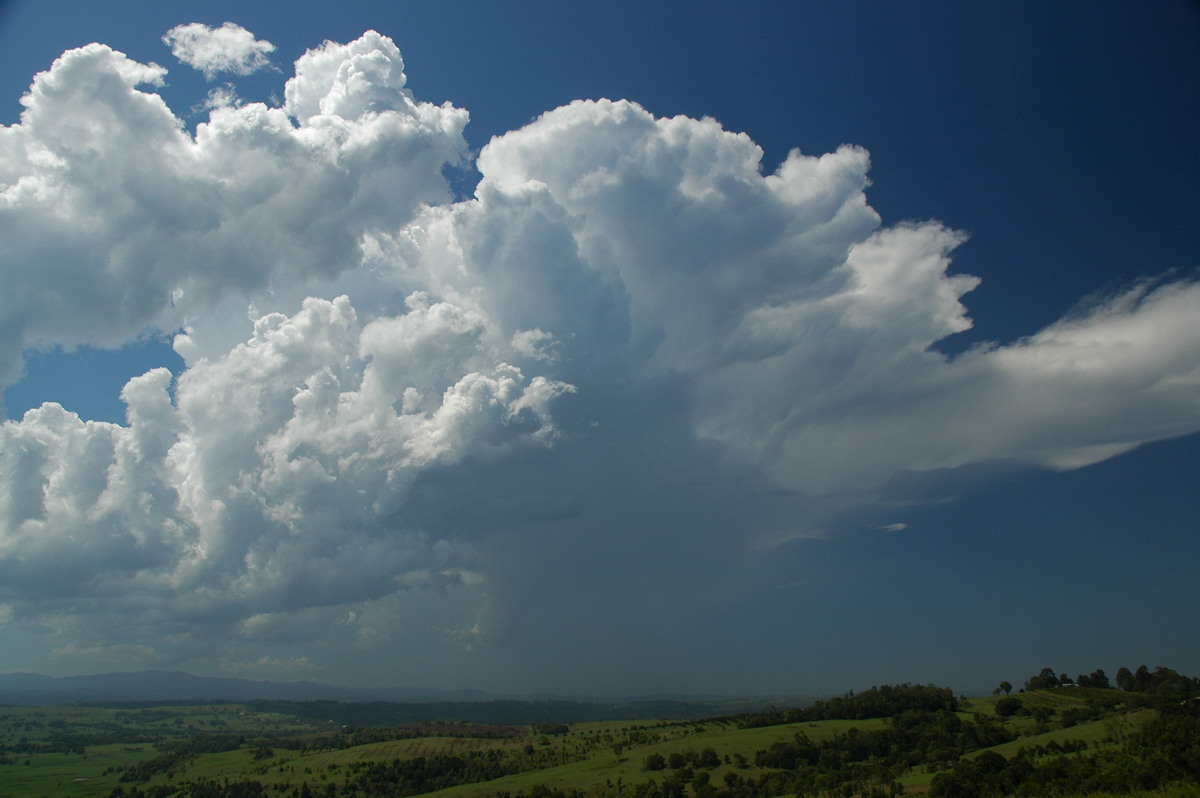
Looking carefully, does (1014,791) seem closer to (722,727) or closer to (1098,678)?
(722,727)

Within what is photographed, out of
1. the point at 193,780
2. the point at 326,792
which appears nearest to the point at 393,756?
the point at 326,792

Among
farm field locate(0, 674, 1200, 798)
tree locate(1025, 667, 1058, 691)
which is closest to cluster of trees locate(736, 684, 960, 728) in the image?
farm field locate(0, 674, 1200, 798)

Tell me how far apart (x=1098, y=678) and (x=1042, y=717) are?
57065 mm

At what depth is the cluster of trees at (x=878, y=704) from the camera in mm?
130500

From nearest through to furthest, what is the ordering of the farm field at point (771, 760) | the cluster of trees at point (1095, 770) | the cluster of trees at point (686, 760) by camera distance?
the cluster of trees at point (1095, 770), the farm field at point (771, 760), the cluster of trees at point (686, 760)

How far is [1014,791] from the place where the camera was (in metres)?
66.8

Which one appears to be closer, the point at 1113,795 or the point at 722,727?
the point at 1113,795

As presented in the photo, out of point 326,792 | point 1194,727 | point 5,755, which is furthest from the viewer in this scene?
point 5,755

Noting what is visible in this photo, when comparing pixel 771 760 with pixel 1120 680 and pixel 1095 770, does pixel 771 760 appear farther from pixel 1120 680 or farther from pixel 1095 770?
pixel 1120 680

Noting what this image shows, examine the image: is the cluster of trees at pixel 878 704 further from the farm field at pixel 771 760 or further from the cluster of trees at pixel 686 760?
the cluster of trees at pixel 686 760

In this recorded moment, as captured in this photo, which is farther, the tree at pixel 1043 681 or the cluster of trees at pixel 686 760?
the tree at pixel 1043 681

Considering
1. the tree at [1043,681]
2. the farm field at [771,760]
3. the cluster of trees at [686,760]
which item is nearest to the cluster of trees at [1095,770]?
the farm field at [771,760]

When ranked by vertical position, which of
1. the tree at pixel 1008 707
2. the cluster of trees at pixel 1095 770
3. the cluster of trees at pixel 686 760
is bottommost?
the cluster of trees at pixel 686 760

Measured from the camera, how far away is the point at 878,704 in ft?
443
